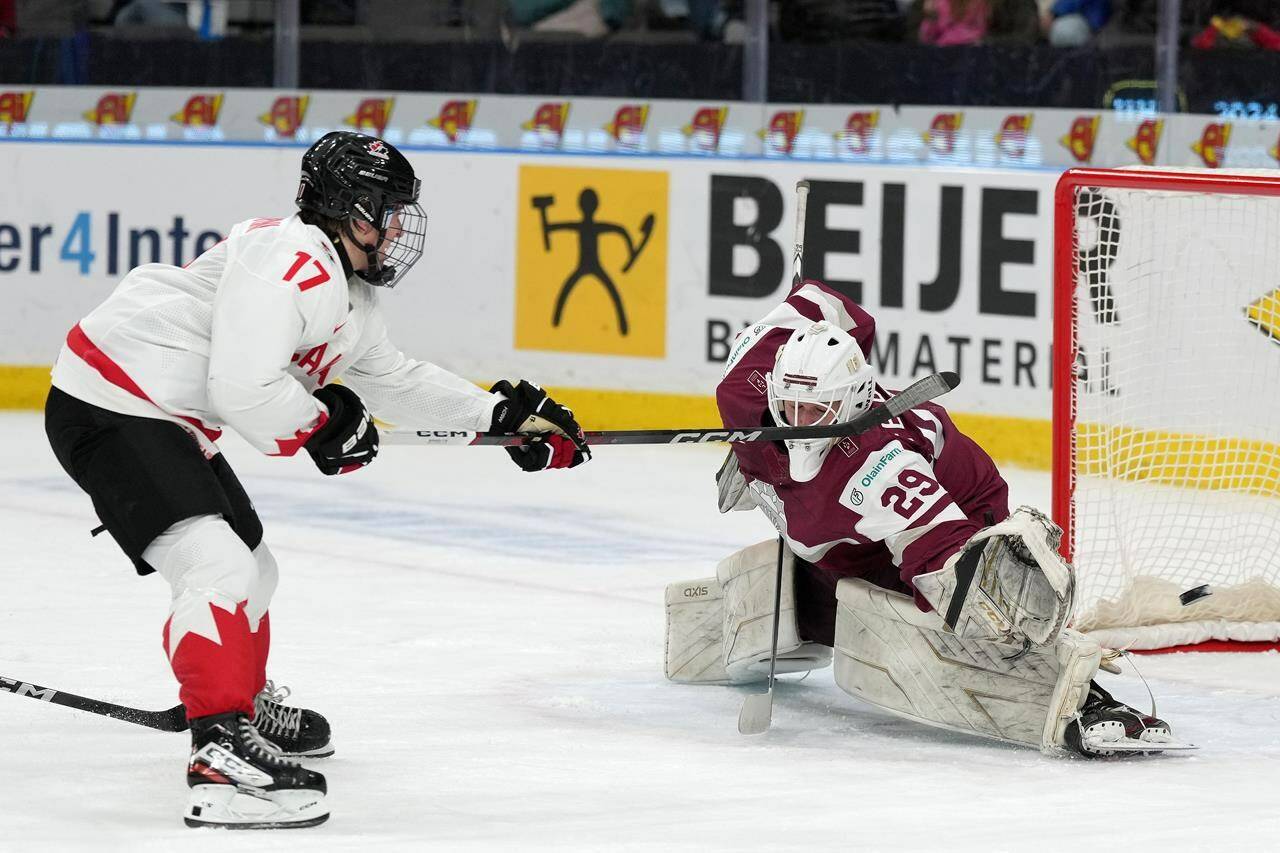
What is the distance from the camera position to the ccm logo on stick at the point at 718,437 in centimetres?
343

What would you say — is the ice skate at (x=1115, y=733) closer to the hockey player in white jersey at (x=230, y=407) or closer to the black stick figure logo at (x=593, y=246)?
the hockey player in white jersey at (x=230, y=407)

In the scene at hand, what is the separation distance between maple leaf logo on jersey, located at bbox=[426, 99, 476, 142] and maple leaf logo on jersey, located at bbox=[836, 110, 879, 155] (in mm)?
1247

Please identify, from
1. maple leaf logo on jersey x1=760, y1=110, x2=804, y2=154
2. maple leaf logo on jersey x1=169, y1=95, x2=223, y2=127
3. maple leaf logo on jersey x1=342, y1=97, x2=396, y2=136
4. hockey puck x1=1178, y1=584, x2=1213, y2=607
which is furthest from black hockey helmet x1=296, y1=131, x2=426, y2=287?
maple leaf logo on jersey x1=169, y1=95, x2=223, y2=127

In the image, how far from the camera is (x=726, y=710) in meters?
3.73

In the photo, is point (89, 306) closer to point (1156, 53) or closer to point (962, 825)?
point (1156, 53)

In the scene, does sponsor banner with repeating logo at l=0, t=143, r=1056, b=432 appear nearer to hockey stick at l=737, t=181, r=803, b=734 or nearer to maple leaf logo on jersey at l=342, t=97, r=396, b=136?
maple leaf logo on jersey at l=342, t=97, r=396, b=136

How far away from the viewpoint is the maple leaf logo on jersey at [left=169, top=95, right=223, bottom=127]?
728 centimetres

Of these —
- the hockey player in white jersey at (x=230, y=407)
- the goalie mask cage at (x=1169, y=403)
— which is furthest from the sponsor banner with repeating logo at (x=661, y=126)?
the hockey player in white jersey at (x=230, y=407)

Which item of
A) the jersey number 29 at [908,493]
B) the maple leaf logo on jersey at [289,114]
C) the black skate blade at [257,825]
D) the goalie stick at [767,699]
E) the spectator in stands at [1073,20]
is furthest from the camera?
the maple leaf logo on jersey at [289,114]

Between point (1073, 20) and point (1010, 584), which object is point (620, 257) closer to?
point (1073, 20)

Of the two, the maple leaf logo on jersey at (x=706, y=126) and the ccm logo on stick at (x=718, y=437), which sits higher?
the maple leaf logo on jersey at (x=706, y=126)

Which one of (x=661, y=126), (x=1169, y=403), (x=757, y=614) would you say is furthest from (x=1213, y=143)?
(x=757, y=614)

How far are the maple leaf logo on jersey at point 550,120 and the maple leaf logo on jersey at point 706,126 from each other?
406mm

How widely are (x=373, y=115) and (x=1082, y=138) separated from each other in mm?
2344
